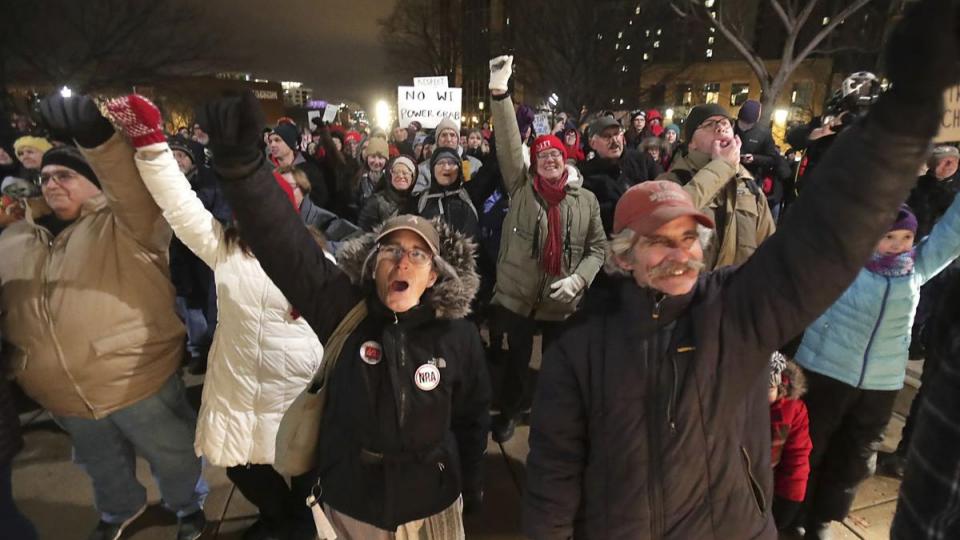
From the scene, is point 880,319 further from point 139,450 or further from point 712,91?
point 712,91

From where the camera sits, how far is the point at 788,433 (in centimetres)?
259

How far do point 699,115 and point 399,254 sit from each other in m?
2.19

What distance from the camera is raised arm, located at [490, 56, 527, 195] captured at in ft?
12.3

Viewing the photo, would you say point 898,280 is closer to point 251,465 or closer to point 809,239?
point 809,239

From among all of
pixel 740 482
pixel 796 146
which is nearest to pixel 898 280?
pixel 740 482

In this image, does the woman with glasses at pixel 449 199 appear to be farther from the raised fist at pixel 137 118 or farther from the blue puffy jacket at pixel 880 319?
the blue puffy jacket at pixel 880 319

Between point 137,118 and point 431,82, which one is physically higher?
point 431,82

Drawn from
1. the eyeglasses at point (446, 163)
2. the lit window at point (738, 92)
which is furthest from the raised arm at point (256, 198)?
the lit window at point (738, 92)

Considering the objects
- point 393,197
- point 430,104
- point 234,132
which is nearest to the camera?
point 234,132

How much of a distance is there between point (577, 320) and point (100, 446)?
8.69 ft

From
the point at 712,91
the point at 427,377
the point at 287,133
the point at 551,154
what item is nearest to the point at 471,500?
the point at 427,377

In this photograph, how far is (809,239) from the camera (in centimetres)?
128

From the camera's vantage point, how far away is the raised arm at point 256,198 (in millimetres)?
1399

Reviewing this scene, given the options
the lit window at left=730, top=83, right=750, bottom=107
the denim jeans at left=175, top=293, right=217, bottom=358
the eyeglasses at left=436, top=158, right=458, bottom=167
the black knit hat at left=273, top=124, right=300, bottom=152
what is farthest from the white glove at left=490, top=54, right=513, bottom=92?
the lit window at left=730, top=83, right=750, bottom=107
